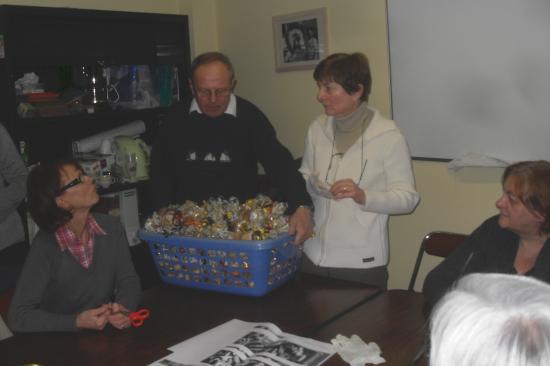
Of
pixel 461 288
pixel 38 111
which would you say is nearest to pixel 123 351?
pixel 461 288

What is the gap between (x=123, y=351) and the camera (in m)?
1.54

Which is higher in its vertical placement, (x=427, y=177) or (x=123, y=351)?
(x=427, y=177)

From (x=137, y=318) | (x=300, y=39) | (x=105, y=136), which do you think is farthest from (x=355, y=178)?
(x=105, y=136)

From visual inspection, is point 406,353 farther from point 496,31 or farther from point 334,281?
point 496,31

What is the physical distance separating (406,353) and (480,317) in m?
0.82

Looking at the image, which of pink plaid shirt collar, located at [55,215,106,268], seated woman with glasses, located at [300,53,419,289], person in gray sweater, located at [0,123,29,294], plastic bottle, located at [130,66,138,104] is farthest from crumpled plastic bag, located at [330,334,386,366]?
plastic bottle, located at [130,66,138,104]

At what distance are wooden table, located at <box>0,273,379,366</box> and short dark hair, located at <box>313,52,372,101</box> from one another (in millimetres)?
727

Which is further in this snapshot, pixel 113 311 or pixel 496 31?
pixel 496 31

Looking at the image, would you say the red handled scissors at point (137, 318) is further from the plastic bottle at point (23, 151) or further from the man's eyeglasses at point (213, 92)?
the plastic bottle at point (23, 151)

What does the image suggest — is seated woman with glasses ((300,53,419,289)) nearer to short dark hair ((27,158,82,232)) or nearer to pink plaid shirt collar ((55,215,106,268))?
pink plaid shirt collar ((55,215,106,268))

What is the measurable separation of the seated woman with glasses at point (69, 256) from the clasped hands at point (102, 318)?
81mm

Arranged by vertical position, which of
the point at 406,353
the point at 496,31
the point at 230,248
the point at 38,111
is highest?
the point at 496,31

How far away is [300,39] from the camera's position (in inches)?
129

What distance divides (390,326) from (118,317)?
0.77 metres
